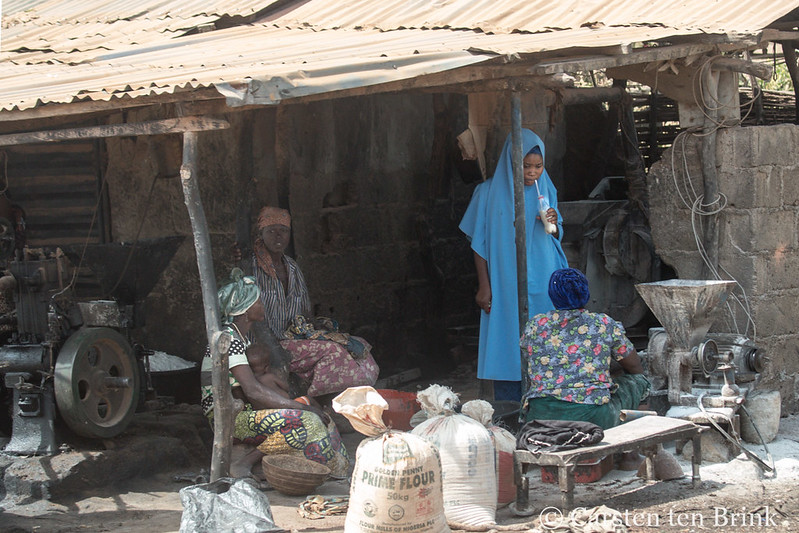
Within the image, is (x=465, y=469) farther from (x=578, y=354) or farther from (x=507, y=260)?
(x=507, y=260)

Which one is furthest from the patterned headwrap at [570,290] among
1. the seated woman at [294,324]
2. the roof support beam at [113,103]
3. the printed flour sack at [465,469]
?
the roof support beam at [113,103]

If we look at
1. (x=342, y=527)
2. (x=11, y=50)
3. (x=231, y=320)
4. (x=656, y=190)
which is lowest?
(x=342, y=527)

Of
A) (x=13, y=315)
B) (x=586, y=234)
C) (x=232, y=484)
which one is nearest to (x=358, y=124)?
(x=586, y=234)

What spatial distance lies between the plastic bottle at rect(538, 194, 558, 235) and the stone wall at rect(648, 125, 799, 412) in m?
0.85

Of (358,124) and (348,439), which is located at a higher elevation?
(358,124)

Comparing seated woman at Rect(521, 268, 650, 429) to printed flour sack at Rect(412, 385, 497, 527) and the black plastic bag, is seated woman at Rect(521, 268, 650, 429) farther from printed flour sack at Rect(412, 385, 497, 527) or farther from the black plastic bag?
the black plastic bag

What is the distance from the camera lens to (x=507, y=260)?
6391mm

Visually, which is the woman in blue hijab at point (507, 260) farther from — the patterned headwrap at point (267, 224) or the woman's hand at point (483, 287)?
the patterned headwrap at point (267, 224)

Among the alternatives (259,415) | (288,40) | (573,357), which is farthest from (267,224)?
(573,357)

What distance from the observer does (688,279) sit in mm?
6527

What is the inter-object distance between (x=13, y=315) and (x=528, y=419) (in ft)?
9.74

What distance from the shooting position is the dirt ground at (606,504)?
4727 millimetres

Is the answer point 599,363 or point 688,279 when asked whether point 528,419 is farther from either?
point 688,279

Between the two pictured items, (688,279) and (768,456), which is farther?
(688,279)
